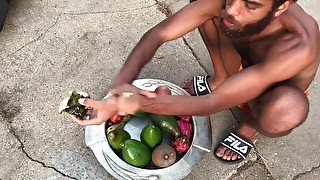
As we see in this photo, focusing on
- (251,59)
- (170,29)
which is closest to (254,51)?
(251,59)

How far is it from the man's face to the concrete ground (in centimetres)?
76

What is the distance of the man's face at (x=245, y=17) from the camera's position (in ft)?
7.14

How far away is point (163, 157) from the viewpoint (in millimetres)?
2533

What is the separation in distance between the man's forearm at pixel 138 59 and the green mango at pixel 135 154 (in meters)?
0.31

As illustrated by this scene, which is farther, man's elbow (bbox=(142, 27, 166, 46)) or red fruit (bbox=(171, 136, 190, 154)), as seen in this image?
red fruit (bbox=(171, 136, 190, 154))

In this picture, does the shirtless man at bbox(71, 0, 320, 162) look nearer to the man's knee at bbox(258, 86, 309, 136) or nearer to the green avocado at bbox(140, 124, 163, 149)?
the man's knee at bbox(258, 86, 309, 136)

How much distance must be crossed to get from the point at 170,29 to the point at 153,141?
565 mm

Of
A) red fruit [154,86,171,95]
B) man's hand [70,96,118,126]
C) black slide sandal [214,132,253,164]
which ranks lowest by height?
black slide sandal [214,132,253,164]

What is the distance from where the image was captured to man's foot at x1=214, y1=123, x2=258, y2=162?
2.82 metres

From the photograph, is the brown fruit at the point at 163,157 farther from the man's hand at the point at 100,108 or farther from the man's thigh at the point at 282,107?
the man's thigh at the point at 282,107

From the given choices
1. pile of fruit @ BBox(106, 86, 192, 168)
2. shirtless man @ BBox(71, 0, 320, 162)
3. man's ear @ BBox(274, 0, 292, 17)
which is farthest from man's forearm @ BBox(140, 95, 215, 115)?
man's ear @ BBox(274, 0, 292, 17)

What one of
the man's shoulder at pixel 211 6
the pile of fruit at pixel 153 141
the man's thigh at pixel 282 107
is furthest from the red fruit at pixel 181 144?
the man's shoulder at pixel 211 6

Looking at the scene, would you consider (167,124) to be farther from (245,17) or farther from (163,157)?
(245,17)

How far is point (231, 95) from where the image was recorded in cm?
231
